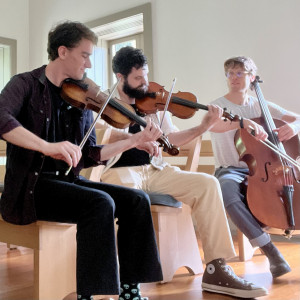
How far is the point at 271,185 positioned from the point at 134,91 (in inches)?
28.4

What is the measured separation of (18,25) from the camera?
4555mm

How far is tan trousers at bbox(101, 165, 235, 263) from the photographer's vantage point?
1.62 m

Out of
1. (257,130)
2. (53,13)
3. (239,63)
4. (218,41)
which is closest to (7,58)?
(53,13)

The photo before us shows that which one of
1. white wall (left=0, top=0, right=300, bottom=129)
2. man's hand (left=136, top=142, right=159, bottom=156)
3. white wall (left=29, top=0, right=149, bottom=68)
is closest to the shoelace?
man's hand (left=136, top=142, right=159, bottom=156)

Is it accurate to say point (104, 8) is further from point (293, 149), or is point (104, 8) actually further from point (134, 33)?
point (293, 149)

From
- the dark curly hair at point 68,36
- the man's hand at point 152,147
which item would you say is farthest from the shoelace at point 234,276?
the dark curly hair at point 68,36

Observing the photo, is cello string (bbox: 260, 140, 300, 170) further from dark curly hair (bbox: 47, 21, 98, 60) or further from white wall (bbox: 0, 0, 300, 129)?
white wall (bbox: 0, 0, 300, 129)

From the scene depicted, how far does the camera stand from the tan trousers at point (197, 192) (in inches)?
64.0

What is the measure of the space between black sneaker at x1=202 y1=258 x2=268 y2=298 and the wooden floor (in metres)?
0.03

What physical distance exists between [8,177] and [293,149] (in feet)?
4.15

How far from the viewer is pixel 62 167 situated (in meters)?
1.39

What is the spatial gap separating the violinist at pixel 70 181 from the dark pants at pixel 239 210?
1.91 ft

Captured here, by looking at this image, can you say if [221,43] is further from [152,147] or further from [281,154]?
[152,147]

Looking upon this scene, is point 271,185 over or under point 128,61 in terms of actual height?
under
